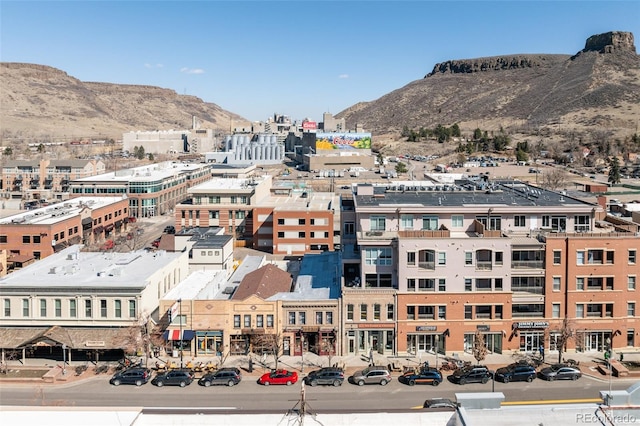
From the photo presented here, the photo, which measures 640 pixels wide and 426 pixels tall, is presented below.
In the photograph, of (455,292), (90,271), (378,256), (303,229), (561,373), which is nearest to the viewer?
(561,373)

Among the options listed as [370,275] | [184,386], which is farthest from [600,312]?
[184,386]

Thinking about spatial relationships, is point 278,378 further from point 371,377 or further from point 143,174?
point 143,174

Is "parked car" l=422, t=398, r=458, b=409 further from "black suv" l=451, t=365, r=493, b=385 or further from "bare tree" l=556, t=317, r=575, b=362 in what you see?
"bare tree" l=556, t=317, r=575, b=362

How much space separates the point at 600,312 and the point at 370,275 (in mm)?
16391

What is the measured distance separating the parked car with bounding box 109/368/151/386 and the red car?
23.2ft

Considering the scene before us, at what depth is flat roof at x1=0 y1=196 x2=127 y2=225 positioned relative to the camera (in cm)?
7144

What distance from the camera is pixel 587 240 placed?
4191cm

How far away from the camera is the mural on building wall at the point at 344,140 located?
184750 mm

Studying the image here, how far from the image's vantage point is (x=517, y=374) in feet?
121

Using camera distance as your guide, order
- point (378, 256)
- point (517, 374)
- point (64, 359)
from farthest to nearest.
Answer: point (378, 256), point (64, 359), point (517, 374)

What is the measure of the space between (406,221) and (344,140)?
5625 inches

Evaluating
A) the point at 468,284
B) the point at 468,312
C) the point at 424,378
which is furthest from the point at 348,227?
the point at 424,378

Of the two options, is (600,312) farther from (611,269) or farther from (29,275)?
(29,275)

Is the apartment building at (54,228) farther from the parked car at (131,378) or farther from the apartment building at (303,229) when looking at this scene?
the parked car at (131,378)
